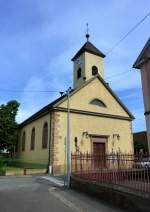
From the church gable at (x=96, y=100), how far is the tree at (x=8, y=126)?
12203mm

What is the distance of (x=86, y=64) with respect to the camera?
2927 cm

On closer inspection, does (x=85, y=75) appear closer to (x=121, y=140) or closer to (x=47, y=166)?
(x=121, y=140)

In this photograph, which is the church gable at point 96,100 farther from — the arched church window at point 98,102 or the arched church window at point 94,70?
the arched church window at point 94,70

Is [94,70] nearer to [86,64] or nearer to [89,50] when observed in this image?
[86,64]

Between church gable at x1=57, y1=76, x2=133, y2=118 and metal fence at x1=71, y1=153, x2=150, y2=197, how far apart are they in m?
11.7

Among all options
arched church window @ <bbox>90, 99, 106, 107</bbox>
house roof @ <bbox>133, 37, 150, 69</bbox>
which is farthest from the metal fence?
arched church window @ <bbox>90, 99, 106, 107</bbox>

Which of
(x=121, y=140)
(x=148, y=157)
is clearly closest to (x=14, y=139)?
(x=121, y=140)

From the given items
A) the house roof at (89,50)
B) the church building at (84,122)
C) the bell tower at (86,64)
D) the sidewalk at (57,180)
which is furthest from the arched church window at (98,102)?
the sidewalk at (57,180)

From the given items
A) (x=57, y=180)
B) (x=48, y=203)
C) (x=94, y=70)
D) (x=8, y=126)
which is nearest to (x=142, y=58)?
(x=48, y=203)

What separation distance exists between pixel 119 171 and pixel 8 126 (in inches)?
999

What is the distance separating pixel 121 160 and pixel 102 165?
1.30 m

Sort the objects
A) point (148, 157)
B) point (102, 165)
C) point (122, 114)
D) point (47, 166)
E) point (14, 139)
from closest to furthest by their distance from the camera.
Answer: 1. point (148, 157)
2. point (102, 165)
3. point (47, 166)
4. point (122, 114)
5. point (14, 139)

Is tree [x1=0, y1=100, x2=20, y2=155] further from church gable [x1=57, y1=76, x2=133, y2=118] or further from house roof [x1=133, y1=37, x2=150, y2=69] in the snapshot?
house roof [x1=133, y1=37, x2=150, y2=69]

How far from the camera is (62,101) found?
78.1 feet
